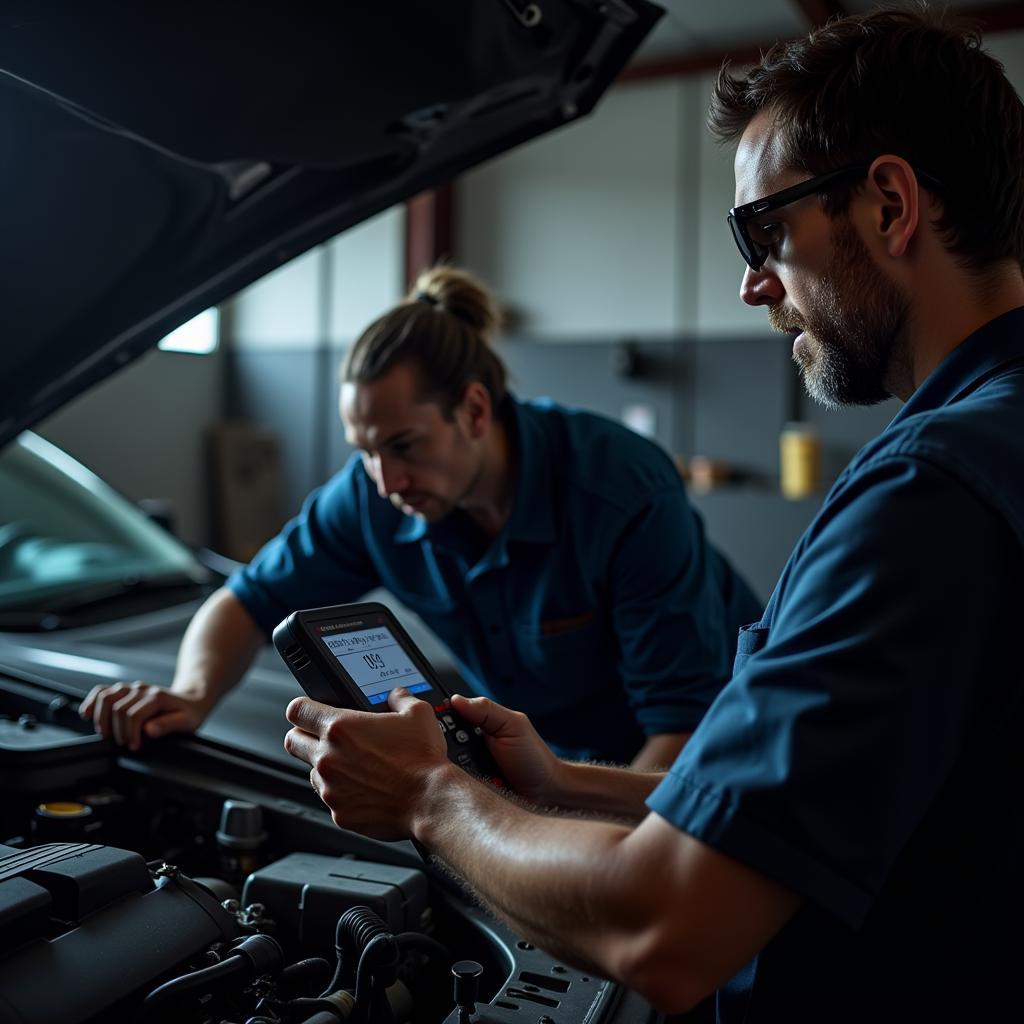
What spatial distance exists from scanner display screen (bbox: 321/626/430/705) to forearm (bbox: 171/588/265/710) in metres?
0.48

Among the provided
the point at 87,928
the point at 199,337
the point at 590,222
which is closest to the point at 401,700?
the point at 87,928

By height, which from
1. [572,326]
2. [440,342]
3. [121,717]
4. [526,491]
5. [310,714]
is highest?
[572,326]

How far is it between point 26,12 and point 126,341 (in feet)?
2.18

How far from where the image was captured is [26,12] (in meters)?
0.92

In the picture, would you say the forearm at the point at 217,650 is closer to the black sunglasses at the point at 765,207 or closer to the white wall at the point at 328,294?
the black sunglasses at the point at 765,207

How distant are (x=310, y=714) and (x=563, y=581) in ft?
2.52

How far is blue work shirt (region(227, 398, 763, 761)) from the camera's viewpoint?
5.09 ft

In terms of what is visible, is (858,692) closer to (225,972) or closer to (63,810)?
(225,972)

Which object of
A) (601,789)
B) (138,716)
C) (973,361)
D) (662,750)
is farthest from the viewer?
(662,750)

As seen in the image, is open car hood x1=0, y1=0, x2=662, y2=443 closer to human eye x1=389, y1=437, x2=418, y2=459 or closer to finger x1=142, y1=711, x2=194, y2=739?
human eye x1=389, y1=437, x2=418, y2=459

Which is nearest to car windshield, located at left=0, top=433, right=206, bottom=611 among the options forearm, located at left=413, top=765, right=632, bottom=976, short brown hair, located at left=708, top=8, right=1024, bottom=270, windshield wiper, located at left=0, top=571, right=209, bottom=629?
windshield wiper, located at left=0, top=571, right=209, bottom=629

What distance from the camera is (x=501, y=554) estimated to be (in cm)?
169

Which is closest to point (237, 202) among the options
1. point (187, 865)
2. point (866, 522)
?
point (187, 865)

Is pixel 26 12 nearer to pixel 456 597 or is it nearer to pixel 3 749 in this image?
pixel 3 749
